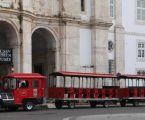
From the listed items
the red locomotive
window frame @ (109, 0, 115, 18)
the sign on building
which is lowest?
the red locomotive

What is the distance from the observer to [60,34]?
47594 mm

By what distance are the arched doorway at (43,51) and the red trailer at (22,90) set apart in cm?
953


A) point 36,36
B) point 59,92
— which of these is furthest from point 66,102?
point 36,36

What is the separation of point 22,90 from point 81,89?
5981 mm

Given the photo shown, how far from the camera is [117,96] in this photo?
1756 inches

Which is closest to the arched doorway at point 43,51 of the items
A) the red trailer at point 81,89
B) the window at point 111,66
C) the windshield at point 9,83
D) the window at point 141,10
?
the red trailer at point 81,89

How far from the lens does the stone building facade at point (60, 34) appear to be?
1676 inches

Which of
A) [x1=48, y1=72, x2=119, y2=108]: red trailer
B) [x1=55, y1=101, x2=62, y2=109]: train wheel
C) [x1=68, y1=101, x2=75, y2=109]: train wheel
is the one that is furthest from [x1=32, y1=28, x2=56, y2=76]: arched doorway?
[x1=68, y1=101, x2=75, y2=109]: train wheel

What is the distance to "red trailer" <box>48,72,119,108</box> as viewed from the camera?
40562mm

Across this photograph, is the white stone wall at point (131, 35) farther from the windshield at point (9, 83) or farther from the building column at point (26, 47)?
the windshield at point (9, 83)

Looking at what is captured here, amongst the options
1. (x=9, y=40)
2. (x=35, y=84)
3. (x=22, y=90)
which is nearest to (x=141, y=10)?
(x=9, y=40)

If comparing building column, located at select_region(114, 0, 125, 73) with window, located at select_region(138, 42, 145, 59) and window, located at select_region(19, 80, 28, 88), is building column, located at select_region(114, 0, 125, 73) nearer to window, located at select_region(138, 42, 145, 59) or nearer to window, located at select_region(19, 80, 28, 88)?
window, located at select_region(138, 42, 145, 59)

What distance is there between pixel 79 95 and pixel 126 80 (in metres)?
10.8

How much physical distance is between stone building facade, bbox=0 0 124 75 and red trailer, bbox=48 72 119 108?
274cm
